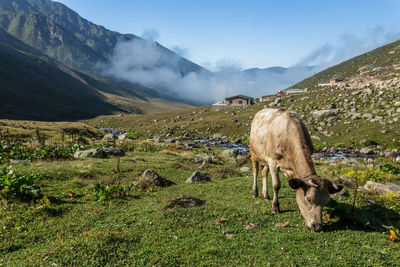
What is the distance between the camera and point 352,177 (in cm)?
1845

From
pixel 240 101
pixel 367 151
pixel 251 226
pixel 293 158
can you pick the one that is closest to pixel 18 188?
pixel 251 226

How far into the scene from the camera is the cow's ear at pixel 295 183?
914 cm

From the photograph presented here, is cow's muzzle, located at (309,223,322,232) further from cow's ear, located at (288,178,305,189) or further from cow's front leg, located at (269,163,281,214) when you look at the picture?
cow's front leg, located at (269,163,281,214)

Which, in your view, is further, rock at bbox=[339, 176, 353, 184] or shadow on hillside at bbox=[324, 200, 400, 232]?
rock at bbox=[339, 176, 353, 184]

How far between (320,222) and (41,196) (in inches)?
541

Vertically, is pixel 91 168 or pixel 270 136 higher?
pixel 270 136

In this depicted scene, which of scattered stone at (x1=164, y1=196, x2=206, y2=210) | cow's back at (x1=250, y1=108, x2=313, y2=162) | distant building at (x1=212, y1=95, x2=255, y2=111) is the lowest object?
scattered stone at (x1=164, y1=196, x2=206, y2=210)

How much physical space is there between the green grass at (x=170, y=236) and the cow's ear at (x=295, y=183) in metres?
1.76

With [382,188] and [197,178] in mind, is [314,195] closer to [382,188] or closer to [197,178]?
[382,188]

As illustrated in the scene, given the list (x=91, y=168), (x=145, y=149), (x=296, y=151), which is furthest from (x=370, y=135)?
(x=91, y=168)

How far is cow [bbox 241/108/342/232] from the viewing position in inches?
359

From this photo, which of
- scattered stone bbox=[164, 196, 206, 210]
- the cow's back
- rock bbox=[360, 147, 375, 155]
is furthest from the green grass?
rock bbox=[360, 147, 375, 155]

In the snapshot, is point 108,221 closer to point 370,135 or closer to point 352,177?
point 352,177

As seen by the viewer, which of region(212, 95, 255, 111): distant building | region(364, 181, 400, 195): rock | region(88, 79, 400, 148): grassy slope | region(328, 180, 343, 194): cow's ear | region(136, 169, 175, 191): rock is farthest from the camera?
region(212, 95, 255, 111): distant building
